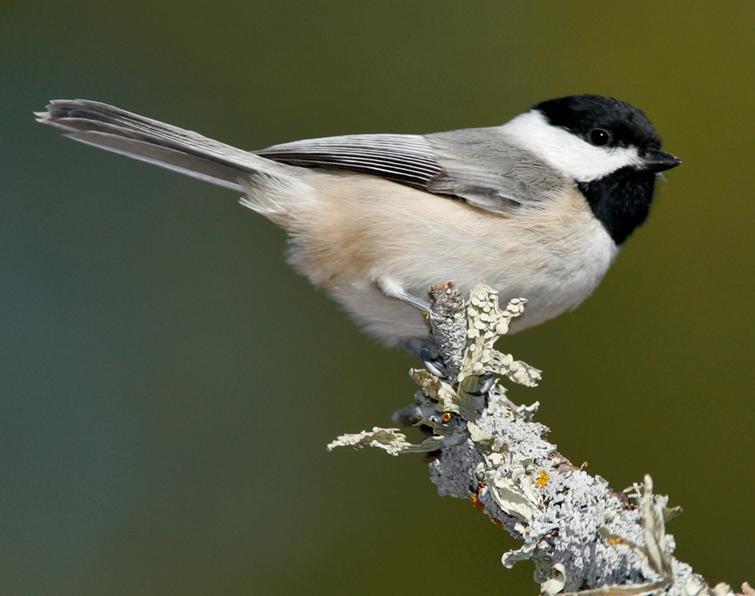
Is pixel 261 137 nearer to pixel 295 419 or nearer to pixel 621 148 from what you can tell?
pixel 295 419

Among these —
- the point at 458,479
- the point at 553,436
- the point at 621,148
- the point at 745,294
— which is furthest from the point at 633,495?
the point at 621,148

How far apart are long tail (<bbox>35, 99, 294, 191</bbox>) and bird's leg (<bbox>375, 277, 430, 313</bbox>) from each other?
→ 0.43 metres

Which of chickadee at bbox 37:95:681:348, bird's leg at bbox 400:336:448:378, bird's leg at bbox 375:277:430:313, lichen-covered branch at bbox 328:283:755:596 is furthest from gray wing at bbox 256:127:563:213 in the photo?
lichen-covered branch at bbox 328:283:755:596

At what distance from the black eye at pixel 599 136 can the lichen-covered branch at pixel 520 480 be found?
3.02 feet

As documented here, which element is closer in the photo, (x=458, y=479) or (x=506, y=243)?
(x=458, y=479)

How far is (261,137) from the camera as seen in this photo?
2.93 meters

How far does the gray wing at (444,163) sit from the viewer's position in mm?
2355

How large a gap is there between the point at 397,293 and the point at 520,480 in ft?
3.01

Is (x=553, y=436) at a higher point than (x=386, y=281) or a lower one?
lower

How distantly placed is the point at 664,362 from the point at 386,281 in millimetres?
754

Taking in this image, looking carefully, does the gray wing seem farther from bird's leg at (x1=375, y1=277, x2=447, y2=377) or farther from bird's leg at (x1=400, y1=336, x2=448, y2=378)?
bird's leg at (x1=400, y1=336, x2=448, y2=378)

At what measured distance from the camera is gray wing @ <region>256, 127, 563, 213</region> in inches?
92.7

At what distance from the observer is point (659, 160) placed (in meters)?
2.38

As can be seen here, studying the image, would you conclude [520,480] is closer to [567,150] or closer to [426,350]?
[426,350]
